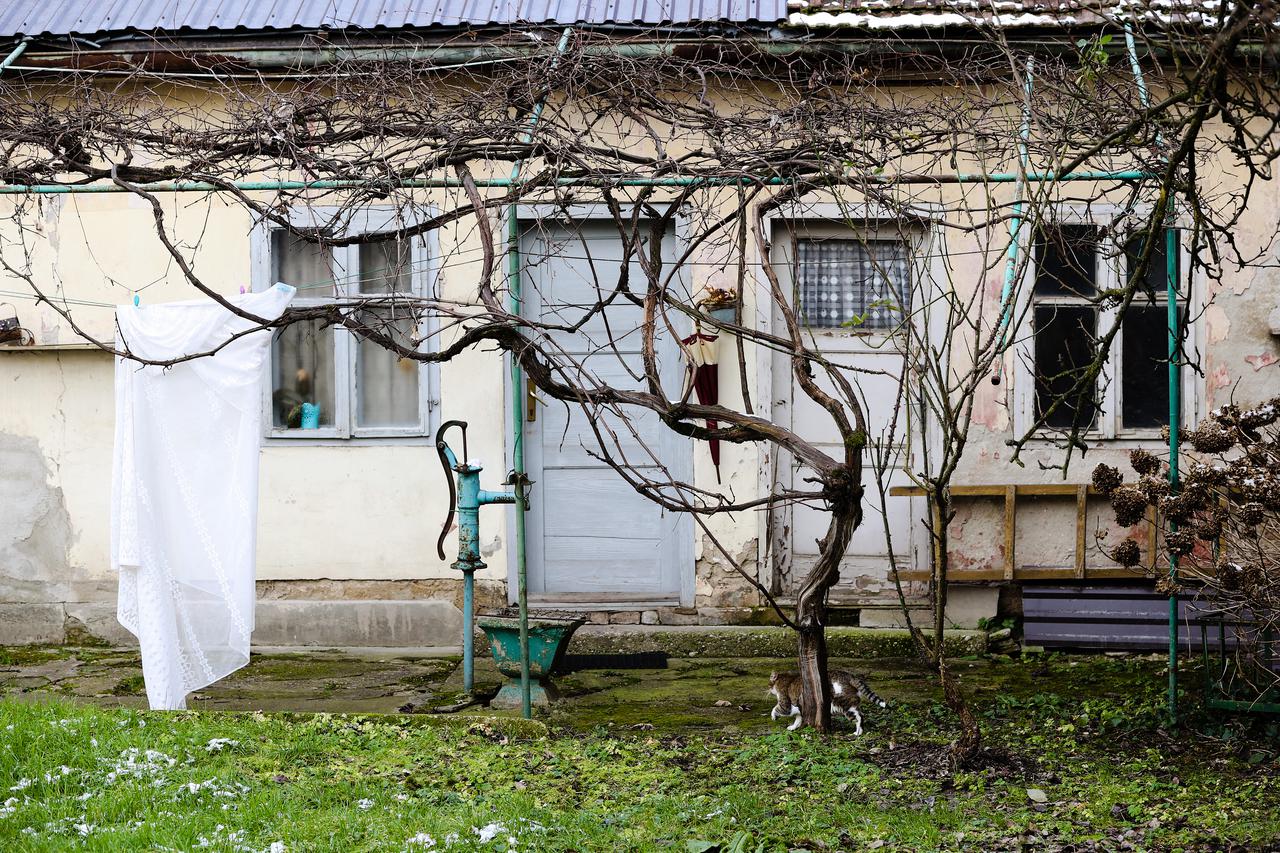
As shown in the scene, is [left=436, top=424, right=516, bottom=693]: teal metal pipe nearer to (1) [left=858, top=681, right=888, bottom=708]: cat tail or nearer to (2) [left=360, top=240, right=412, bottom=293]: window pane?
(1) [left=858, top=681, right=888, bottom=708]: cat tail

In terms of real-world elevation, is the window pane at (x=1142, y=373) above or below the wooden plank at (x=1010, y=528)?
above

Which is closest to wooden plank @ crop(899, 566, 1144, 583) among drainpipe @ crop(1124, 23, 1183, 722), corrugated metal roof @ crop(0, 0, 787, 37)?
drainpipe @ crop(1124, 23, 1183, 722)

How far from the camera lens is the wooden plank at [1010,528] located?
7.32 metres

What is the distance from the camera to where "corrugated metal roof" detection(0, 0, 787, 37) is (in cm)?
718

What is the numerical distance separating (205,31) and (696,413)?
4134 mm

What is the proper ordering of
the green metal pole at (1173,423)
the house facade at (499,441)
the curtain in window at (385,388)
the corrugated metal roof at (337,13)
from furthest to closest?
1. the curtain in window at (385,388)
2. the house facade at (499,441)
3. the corrugated metal roof at (337,13)
4. the green metal pole at (1173,423)


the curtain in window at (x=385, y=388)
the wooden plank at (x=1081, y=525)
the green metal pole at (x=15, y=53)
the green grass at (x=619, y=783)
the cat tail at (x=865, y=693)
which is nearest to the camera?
the green grass at (x=619, y=783)

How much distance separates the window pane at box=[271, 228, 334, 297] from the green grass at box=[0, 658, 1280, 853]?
9.77ft

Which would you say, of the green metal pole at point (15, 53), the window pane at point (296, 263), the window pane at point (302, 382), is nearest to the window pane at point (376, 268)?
the window pane at point (296, 263)

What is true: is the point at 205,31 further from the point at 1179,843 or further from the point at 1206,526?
the point at 1179,843

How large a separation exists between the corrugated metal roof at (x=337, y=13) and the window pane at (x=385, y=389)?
6.16ft

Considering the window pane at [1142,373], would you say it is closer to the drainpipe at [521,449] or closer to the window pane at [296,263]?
the drainpipe at [521,449]

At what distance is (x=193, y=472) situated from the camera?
578cm

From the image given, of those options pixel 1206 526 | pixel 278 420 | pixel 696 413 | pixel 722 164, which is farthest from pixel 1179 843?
pixel 278 420
